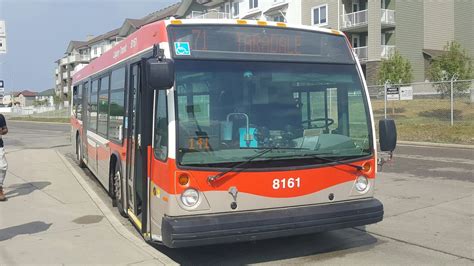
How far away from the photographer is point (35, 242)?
242 inches

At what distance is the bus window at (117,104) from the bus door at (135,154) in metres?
0.59

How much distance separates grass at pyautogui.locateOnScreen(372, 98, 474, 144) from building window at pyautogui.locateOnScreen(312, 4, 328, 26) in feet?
47.6

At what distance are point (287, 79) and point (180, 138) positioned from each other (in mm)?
1351

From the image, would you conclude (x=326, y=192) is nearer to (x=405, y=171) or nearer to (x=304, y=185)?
(x=304, y=185)

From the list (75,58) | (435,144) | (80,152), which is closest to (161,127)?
(80,152)

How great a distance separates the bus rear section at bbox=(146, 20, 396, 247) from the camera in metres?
4.89

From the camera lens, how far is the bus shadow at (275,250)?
5645 millimetres

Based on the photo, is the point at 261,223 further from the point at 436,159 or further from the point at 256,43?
the point at 436,159

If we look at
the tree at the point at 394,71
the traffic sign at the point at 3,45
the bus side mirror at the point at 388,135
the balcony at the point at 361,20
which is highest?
the balcony at the point at 361,20

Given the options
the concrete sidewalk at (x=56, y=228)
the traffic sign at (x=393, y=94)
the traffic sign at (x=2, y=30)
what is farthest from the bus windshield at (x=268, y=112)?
the traffic sign at (x=393, y=94)

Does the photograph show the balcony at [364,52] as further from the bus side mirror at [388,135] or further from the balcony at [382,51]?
the bus side mirror at [388,135]

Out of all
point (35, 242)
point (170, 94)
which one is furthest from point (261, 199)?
point (35, 242)

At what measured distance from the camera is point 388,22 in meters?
42.0

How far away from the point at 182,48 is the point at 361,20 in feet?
130
